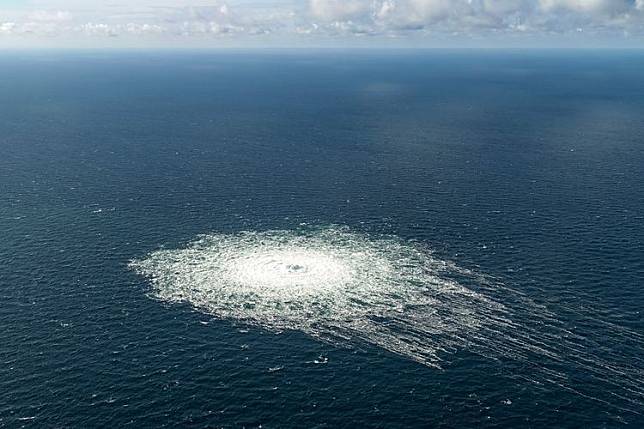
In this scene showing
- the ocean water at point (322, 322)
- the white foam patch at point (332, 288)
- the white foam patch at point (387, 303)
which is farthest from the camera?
the white foam patch at point (332, 288)

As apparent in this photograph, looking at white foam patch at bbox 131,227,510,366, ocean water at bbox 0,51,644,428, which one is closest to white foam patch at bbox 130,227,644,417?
white foam patch at bbox 131,227,510,366

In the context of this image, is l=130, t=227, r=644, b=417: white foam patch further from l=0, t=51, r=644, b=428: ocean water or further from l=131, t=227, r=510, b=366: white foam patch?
l=0, t=51, r=644, b=428: ocean water

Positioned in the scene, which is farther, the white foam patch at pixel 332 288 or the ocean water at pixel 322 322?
the white foam patch at pixel 332 288

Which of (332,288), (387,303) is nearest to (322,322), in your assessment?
(332,288)

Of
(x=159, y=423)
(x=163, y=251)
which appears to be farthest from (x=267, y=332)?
(x=163, y=251)

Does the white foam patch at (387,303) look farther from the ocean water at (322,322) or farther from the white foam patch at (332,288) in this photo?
the ocean water at (322,322)

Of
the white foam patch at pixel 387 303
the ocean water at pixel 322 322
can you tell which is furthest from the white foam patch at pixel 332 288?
the ocean water at pixel 322 322

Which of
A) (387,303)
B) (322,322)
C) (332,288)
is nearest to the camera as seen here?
(322,322)

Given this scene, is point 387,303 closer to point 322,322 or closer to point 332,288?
point 332,288

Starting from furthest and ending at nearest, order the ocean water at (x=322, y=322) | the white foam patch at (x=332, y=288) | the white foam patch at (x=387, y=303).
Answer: the white foam patch at (x=332, y=288) < the white foam patch at (x=387, y=303) < the ocean water at (x=322, y=322)
